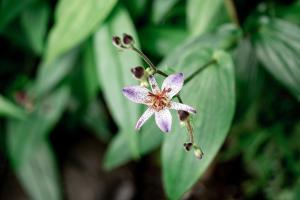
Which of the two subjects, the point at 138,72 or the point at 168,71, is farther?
the point at 168,71

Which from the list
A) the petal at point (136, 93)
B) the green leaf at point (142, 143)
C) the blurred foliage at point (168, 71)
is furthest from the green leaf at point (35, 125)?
the petal at point (136, 93)

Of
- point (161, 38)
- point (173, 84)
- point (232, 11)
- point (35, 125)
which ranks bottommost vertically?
point (35, 125)

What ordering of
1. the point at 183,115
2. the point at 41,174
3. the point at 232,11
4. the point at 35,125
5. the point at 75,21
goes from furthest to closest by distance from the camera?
the point at 41,174 → the point at 35,125 → the point at 232,11 → the point at 75,21 → the point at 183,115

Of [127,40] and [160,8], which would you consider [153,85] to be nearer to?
[127,40]

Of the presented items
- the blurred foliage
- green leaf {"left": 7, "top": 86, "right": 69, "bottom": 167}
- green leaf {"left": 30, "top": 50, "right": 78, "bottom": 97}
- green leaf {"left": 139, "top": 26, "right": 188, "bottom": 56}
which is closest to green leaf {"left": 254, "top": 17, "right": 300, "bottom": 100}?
the blurred foliage

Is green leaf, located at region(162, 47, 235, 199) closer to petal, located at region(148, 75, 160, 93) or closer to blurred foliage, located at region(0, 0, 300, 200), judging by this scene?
blurred foliage, located at region(0, 0, 300, 200)

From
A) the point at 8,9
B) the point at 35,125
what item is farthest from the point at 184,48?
the point at 35,125

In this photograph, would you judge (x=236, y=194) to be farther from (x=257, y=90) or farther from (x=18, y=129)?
(x=18, y=129)
